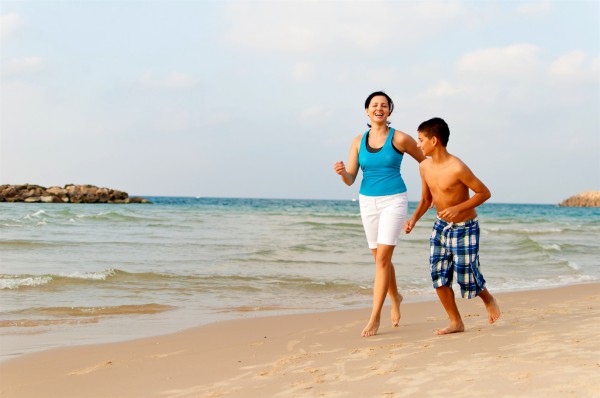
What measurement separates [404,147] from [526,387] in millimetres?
2258

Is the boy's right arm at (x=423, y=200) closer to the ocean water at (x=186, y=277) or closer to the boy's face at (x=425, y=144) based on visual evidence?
the boy's face at (x=425, y=144)

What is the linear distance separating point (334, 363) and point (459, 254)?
1.33 metres

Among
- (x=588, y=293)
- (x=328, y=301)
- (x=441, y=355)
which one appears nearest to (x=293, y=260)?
(x=328, y=301)

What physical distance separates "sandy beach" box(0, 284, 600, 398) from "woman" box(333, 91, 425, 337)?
2.07 ft

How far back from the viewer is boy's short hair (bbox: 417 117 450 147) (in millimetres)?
4676

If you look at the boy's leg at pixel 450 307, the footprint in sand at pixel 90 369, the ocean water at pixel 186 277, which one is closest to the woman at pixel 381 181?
the boy's leg at pixel 450 307

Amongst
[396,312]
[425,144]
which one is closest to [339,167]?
[425,144]

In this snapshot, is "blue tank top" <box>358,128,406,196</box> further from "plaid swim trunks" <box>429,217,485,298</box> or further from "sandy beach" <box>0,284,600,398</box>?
"sandy beach" <box>0,284,600,398</box>

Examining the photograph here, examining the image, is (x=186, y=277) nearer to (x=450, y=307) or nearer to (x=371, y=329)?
(x=371, y=329)

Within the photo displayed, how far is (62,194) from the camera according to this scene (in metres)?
60.1

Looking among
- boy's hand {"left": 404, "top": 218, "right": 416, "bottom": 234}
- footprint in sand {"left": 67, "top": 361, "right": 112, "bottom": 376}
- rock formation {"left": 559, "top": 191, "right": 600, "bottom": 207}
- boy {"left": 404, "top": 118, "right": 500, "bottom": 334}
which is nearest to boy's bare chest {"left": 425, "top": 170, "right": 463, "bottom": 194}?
boy {"left": 404, "top": 118, "right": 500, "bottom": 334}

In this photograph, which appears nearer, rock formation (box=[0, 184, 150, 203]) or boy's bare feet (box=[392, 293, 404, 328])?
boy's bare feet (box=[392, 293, 404, 328])

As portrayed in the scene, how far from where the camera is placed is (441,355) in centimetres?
397

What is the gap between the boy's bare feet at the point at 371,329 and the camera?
16.6ft
